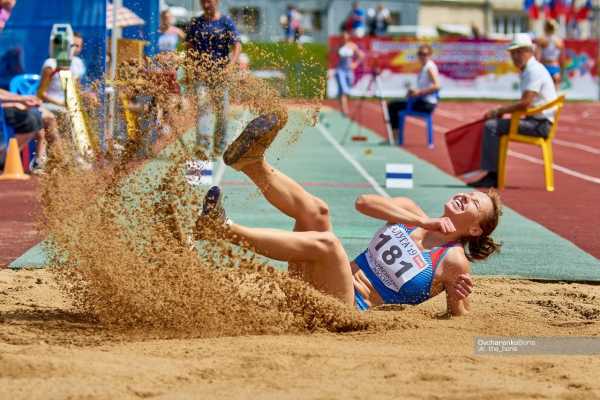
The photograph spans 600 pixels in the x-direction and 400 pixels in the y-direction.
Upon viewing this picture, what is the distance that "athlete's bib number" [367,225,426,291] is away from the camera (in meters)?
6.10

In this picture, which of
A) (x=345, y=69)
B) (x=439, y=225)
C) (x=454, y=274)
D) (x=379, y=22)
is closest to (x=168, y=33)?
(x=345, y=69)

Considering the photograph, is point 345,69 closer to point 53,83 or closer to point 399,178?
point 53,83

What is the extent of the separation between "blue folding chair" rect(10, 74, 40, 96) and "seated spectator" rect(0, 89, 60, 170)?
0.80 m

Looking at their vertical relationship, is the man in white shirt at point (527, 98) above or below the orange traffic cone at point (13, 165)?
above

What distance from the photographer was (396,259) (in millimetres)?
6102

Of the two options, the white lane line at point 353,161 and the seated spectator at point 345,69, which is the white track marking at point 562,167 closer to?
the white lane line at point 353,161

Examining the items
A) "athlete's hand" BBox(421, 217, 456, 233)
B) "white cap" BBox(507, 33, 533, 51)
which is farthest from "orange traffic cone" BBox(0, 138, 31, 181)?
"athlete's hand" BBox(421, 217, 456, 233)

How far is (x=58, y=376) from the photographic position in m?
4.55

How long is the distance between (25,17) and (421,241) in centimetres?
918

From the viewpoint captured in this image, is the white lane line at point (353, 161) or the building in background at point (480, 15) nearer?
the white lane line at point (353, 161)

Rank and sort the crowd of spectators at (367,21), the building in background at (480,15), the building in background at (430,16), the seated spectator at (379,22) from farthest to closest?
the building in background at (480,15) → the building in background at (430,16) → the seated spectator at (379,22) → the crowd of spectators at (367,21)

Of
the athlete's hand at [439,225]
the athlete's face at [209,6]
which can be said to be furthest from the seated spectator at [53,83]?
the athlete's hand at [439,225]

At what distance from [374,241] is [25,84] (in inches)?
344

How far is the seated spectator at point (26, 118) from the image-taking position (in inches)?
499
